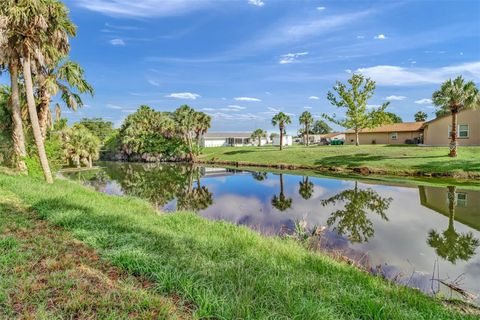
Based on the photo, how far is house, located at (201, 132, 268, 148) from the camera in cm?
9141

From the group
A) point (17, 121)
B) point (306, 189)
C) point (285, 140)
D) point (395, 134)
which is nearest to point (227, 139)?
point (285, 140)

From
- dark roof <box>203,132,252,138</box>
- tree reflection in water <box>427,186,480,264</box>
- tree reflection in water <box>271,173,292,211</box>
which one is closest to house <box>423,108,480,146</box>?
tree reflection in water <box>271,173,292,211</box>

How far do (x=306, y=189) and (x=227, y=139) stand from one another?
7244cm

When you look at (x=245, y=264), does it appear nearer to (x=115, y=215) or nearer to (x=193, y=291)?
(x=193, y=291)

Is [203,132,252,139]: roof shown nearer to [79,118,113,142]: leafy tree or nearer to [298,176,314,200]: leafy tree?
[79,118,113,142]: leafy tree

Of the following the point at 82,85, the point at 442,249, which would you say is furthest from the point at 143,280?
the point at 82,85

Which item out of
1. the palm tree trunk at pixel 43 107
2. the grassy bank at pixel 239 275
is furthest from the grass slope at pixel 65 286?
the palm tree trunk at pixel 43 107

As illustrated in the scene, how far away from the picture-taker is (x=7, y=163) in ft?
77.8

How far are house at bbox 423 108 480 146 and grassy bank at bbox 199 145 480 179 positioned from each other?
11.7ft

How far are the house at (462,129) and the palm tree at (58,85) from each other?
40.0m

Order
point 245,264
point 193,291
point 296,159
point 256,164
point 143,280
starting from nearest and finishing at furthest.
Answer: point 193,291
point 143,280
point 245,264
point 296,159
point 256,164

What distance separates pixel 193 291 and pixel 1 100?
2579cm

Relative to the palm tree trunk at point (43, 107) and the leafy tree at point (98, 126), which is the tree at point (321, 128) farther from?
the palm tree trunk at point (43, 107)

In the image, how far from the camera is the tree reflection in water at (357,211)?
12373 millimetres
